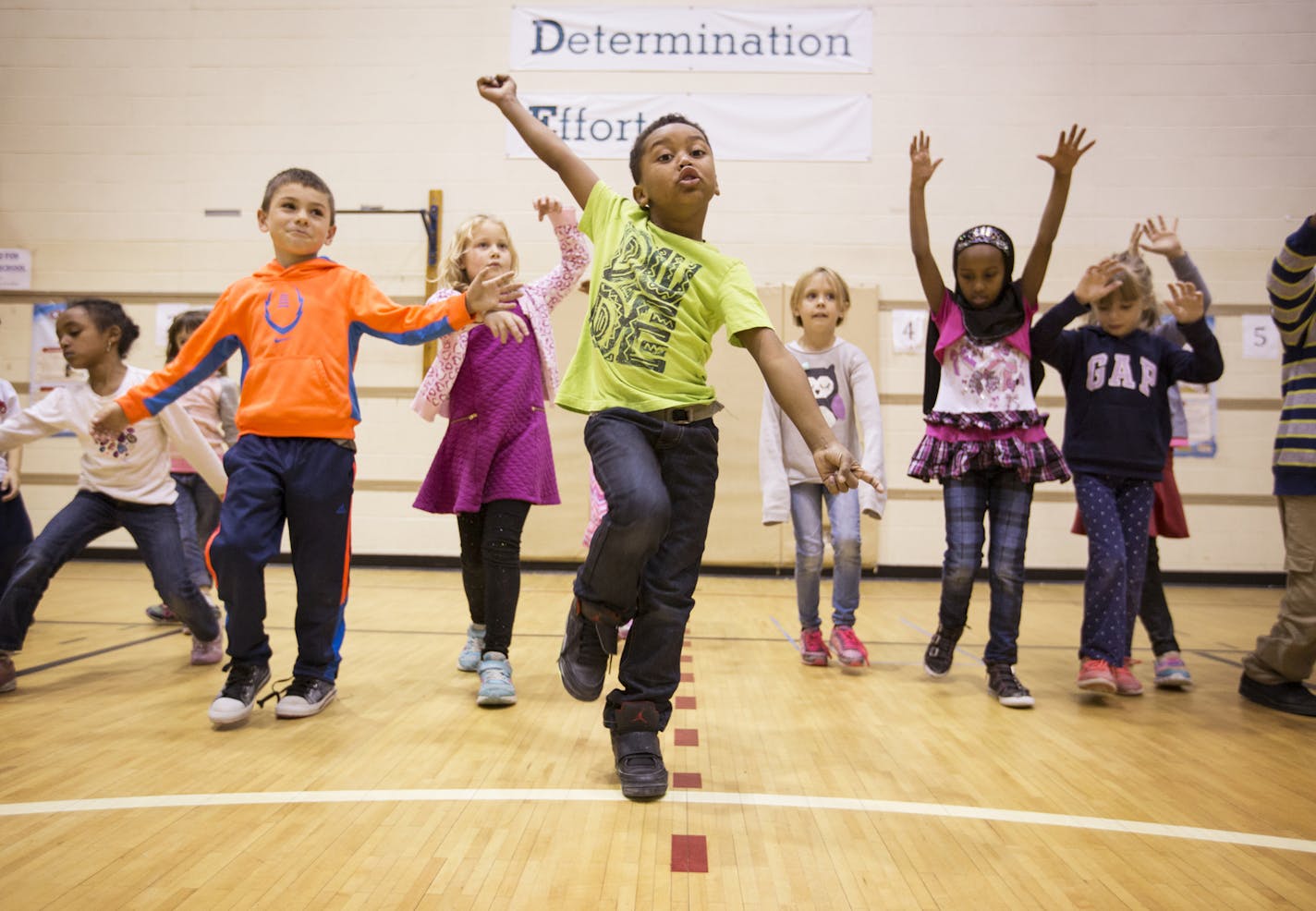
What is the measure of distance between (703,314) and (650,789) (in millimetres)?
1030

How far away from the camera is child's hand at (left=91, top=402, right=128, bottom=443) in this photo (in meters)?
2.46

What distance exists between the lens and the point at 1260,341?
631 cm

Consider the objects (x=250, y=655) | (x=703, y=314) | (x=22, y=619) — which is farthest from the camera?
(x=22, y=619)

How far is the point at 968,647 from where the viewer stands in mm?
3924

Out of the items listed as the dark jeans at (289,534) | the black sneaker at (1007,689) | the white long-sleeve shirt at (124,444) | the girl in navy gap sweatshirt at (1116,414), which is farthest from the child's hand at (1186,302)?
the white long-sleeve shirt at (124,444)

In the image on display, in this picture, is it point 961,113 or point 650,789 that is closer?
point 650,789

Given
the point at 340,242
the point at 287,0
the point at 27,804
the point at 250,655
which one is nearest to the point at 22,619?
the point at 250,655

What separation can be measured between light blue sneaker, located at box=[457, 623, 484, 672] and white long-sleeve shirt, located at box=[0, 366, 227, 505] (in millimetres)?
929

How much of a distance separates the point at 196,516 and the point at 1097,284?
3.89 m

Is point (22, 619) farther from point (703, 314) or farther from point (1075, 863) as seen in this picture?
point (1075, 863)

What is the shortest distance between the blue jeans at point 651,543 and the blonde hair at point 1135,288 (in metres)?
1.71

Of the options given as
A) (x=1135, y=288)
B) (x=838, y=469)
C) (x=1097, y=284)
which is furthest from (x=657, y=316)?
(x=1135, y=288)

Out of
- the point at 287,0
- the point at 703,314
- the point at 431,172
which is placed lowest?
the point at 703,314

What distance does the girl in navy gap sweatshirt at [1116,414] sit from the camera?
2.91 metres
